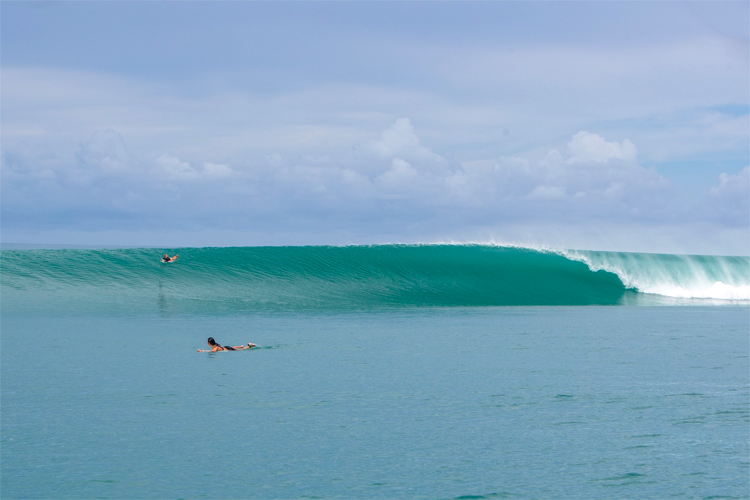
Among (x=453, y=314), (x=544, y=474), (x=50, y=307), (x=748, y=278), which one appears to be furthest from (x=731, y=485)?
(x=748, y=278)

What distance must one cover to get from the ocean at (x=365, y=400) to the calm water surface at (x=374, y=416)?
0.12 feet

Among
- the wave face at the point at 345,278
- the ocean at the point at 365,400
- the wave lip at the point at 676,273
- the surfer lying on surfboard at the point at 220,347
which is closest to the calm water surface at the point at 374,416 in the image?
the ocean at the point at 365,400

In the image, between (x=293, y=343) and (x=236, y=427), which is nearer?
(x=236, y=427)

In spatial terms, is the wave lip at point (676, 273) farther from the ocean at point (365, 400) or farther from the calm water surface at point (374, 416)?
the calm water surface at point (374, 416)

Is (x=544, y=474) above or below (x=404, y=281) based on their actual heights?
below

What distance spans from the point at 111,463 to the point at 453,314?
1652cm

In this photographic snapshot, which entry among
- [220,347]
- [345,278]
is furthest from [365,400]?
[345,278]

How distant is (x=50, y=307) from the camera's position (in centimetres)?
2212

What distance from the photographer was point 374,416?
8.95 metres

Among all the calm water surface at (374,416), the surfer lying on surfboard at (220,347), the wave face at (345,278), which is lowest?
the calm water surface at (374,416)

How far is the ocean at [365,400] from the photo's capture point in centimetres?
673

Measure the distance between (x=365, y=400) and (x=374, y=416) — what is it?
86 cm

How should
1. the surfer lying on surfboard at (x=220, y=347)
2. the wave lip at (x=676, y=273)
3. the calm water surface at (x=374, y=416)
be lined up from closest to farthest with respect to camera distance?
1. the calm water surface at (x=374, y=416)
2. the surfer lying on surfboard at (x=220, y=347)
3. the wave lip at (x=676, y=273)

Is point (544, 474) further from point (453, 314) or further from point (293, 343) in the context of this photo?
point (453, 314)
